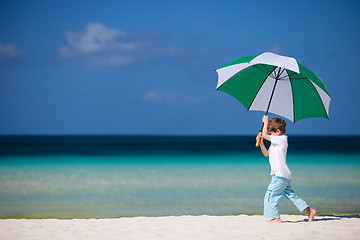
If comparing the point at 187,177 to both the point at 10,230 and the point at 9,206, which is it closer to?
the point at 9,206

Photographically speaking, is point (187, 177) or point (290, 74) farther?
point (187, 177)

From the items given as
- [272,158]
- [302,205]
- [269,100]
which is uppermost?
[269,100]

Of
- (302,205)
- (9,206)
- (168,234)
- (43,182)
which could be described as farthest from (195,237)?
(43,182)

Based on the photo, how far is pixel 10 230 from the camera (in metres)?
6.64

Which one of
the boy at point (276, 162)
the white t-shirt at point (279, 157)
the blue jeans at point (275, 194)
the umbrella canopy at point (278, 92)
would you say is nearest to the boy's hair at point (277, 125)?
the boy at point (276, 162)

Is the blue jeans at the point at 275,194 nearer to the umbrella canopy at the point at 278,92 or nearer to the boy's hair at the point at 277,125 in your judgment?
the boy's hair at the point at 277,125

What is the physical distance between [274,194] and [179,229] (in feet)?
4.73

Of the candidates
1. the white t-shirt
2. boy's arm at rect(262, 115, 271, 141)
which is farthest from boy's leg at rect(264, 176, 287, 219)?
boy's arm at rect(262, 115, 271, 141)

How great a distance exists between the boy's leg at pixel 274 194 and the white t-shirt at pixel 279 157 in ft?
0.36

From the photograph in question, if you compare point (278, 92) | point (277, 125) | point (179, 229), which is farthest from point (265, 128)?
point (179, 229)

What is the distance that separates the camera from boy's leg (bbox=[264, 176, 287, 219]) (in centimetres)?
663

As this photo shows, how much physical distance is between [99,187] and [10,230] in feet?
25.2

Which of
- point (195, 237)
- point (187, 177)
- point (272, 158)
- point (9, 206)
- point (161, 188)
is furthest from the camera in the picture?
point (187, 177)

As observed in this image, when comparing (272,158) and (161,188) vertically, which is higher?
(272,158)
